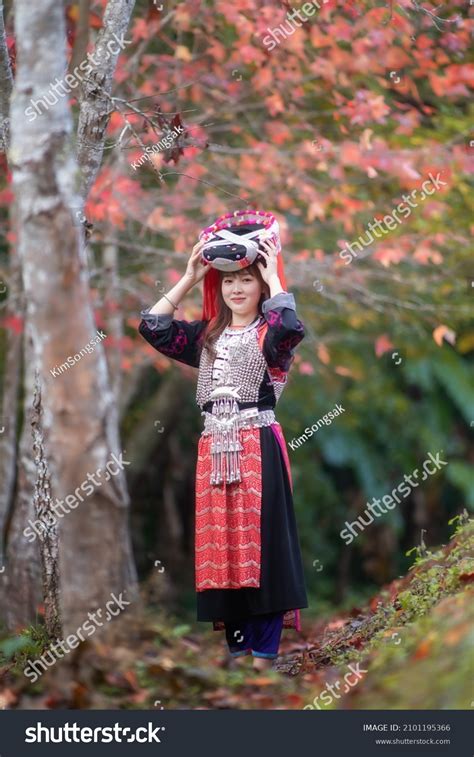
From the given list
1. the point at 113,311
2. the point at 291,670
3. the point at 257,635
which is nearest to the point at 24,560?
the point at 113,311

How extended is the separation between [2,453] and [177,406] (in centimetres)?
355

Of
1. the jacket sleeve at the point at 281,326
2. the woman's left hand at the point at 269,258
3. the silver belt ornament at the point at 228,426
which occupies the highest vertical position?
the woman's left hand at the point at 269,258

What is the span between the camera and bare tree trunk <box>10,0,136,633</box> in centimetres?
372

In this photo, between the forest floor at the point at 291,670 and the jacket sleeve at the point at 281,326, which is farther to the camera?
the jacket sleeve at the point at 281,326

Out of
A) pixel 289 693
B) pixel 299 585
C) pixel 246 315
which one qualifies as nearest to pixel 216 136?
pixel 246 315

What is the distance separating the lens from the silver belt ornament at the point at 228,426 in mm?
5078

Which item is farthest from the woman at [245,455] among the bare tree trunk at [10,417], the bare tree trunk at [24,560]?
the bare tree trunk at [10,417]

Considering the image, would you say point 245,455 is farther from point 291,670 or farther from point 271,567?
point 291,670

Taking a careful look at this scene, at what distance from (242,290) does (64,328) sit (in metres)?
1.61

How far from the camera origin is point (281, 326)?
4.89 meters

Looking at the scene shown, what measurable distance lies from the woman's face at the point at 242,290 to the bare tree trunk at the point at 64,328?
1.43m

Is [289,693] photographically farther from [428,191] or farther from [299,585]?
[428,191]

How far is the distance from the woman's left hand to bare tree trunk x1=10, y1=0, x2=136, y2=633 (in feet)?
4.65

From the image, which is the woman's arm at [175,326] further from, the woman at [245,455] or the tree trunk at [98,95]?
the tree trunk at [98,95]
